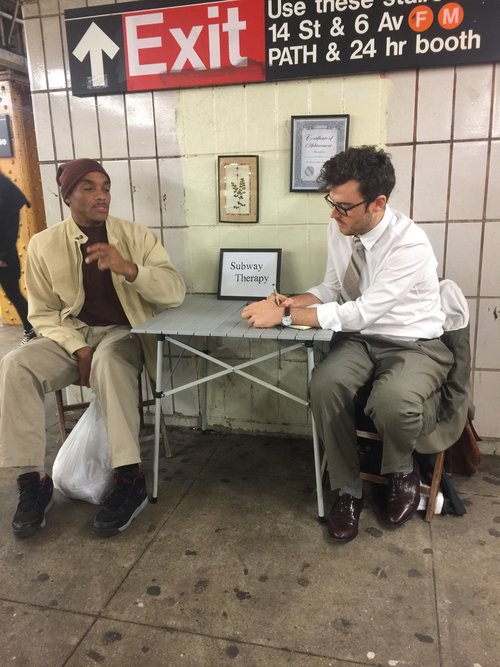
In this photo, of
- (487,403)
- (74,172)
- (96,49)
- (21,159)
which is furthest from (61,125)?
(21,159)

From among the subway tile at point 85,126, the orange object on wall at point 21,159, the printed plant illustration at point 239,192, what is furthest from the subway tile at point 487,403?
the orange object on wall at point 21,159

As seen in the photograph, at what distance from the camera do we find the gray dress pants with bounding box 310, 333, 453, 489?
5.94 feet

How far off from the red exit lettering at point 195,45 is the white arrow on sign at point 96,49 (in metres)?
0.10

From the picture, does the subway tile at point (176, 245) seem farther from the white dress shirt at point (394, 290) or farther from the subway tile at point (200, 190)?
the white dress shirt at point (394, 290)

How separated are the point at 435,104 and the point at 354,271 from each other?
88 cm

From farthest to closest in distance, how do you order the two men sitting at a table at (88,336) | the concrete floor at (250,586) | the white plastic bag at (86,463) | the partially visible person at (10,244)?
the partially visible person at (10,244), the white plastic bag at (86,463), the two men sitting at a table at (88,336), the concrete floor at (250,586)

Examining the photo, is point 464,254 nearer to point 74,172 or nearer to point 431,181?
point 431,181

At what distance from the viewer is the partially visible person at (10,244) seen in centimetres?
504

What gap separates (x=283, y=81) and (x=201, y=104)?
0.43 meters

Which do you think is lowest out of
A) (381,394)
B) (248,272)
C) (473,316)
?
(381,394)

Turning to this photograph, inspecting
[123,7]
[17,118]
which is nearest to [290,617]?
[123,7]

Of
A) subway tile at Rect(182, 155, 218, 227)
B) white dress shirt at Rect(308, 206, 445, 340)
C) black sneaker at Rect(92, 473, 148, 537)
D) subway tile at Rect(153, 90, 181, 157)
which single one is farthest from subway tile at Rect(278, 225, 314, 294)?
black sneaker at Rect(92, 473, 148, 537)

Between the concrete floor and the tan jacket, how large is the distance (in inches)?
32.0

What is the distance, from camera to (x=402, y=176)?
2.35 meters
